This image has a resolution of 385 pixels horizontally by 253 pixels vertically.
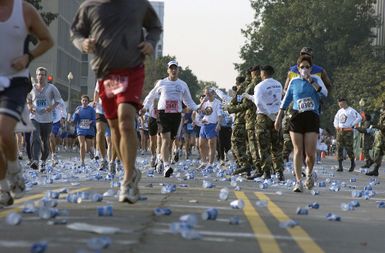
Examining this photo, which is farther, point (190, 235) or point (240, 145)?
point (240, 145)

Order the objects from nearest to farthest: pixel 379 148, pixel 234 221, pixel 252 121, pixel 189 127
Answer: pixel 234 221, pixel 252 121, pixel 379 148, pixel 189 127

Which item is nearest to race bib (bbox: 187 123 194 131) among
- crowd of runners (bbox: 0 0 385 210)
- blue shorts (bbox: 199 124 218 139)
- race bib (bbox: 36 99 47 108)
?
crowd of runners (bbox: 0 0 385 210)

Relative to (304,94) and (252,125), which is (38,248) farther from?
(252,125)

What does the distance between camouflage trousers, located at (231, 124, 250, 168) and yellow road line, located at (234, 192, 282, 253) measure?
7.39 metres

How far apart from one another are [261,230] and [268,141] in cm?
768

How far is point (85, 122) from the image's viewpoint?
21688 mm

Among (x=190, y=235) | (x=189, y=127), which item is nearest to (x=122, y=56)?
(x=190, y=235)

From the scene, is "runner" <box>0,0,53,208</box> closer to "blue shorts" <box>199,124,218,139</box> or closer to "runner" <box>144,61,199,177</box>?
"runner" <box>144,61,199,177</box>

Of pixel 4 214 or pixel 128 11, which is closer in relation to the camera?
pixel 4 214

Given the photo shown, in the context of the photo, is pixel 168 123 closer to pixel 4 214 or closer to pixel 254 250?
pixel 4 214

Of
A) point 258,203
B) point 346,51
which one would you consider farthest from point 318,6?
point 258,203

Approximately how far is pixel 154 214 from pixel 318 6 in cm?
6735

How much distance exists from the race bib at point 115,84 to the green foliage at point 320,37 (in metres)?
62.1

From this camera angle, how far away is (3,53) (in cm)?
741
